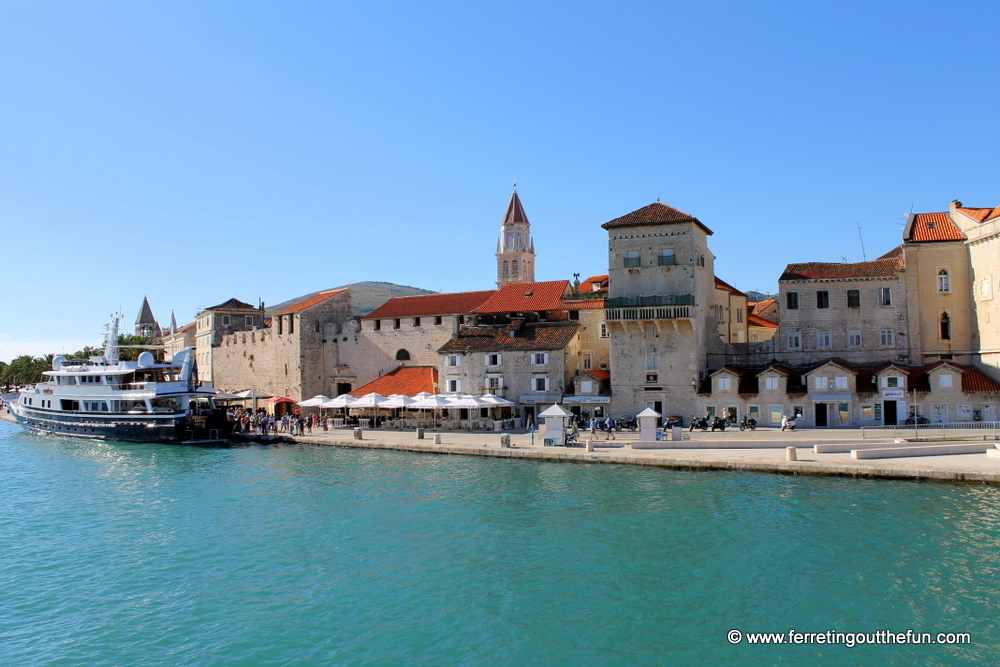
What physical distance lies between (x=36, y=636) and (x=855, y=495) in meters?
21.9

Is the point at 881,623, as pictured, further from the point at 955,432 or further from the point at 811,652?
the point at 955,432

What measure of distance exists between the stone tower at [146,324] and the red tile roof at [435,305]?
6508 cm

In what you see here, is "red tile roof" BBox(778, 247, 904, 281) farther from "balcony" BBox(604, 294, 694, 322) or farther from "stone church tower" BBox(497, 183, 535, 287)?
"stone church tower" BBox(497, 183, 535, 287)

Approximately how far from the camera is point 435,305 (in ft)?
175

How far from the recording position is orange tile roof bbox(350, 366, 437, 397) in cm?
4781

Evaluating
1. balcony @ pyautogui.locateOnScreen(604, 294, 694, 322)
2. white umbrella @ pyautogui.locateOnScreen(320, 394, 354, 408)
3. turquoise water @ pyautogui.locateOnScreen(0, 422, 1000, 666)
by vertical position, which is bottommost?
turquoise water @ pyautogui.locateOnScreen(0, 422, 1000, 666)

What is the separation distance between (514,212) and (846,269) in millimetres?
50374

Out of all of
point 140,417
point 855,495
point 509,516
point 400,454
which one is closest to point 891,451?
point 855,495

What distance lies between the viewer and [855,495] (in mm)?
23188

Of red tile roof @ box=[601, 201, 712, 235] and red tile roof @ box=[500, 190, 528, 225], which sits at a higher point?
red tile roof @ box=[500, 190, 528, 225]

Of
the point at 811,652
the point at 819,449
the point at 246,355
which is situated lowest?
the point at 811,652

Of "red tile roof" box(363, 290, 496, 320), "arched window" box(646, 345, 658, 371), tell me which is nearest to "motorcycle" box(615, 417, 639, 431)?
"arched window" box(646, 345, 658, 371)

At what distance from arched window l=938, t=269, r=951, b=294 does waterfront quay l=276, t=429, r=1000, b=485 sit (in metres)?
10.0

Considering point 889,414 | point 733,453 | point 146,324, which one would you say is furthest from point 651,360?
point 146,324
